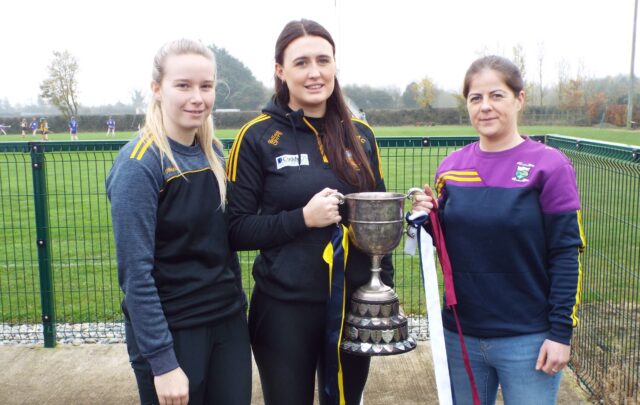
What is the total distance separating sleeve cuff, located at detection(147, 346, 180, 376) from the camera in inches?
88.2

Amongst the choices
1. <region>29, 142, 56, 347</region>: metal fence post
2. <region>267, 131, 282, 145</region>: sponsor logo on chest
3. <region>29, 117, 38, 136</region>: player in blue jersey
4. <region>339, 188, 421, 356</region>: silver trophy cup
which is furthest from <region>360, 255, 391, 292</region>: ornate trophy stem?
<region>29, 117, 38, 136</region>: player in blue jersey

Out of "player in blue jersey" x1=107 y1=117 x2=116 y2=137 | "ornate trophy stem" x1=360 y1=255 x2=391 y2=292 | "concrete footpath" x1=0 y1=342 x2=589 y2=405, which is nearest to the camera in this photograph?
"ornate trophy stem" x1=360 y1=255 x2=391 y2=292

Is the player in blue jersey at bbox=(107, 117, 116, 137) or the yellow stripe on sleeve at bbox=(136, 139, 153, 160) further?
the player in blue jersey at bbox=(107, 117, 116, 137)

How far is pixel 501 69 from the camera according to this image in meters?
2.42

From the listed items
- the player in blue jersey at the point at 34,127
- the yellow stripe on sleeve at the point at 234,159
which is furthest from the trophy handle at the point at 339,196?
the player in blue jersey at the point at 34,127

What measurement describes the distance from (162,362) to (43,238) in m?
3.31

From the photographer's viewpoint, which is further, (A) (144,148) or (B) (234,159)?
(B) (234,159)

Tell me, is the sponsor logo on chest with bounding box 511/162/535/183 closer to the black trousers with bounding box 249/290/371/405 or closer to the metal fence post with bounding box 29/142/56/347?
the black trousers with bounding box 249/290/371/405

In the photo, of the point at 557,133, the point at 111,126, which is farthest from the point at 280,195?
the point at 111,126

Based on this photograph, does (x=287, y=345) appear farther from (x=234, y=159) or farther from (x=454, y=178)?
(x=454, y=178)

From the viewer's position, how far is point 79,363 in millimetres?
4836

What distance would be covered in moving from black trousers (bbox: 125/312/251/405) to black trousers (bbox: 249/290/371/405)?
0.07 m

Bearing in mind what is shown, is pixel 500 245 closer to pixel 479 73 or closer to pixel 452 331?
pixel 452 331

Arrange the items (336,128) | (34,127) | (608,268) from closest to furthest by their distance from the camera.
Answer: (336,128) → (608,268) → (34,127)
